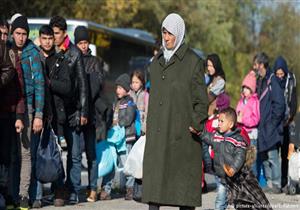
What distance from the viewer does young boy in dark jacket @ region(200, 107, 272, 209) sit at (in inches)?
431

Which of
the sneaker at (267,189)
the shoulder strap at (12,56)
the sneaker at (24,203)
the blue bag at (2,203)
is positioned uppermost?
the shoulder strap at (12,56)

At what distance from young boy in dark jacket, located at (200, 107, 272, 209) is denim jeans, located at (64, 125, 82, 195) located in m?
2.01

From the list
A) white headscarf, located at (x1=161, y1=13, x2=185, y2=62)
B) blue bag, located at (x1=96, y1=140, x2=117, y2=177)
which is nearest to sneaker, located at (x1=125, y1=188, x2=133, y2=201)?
blue bag, located at (x1=96, y1=140, x2=117, y2=177)

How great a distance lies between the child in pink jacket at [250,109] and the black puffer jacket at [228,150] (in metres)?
4.02

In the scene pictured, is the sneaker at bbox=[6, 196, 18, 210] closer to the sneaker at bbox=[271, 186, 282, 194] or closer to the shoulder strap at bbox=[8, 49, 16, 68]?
the shoulder strap at bbox=[8, 49, 16, 68]

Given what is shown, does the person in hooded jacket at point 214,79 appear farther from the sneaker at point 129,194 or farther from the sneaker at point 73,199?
the sneaker at point 73,199

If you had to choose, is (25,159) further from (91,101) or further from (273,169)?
(273,169)

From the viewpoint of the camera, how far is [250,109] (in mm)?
15367

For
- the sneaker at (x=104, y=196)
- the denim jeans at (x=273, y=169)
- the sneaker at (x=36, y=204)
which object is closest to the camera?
the sneaker at (x=36, y=204)

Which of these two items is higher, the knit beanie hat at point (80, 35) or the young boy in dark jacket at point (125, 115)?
the knit beanie hat at point (80, 35)

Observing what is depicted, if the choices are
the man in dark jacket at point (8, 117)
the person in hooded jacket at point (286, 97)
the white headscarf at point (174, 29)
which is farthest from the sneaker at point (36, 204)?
the person in hooded jacket at point (286, 97)

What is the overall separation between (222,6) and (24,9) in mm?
27532

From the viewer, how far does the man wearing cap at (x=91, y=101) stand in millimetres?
12953

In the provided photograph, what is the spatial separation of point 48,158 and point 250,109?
14.8 ft
